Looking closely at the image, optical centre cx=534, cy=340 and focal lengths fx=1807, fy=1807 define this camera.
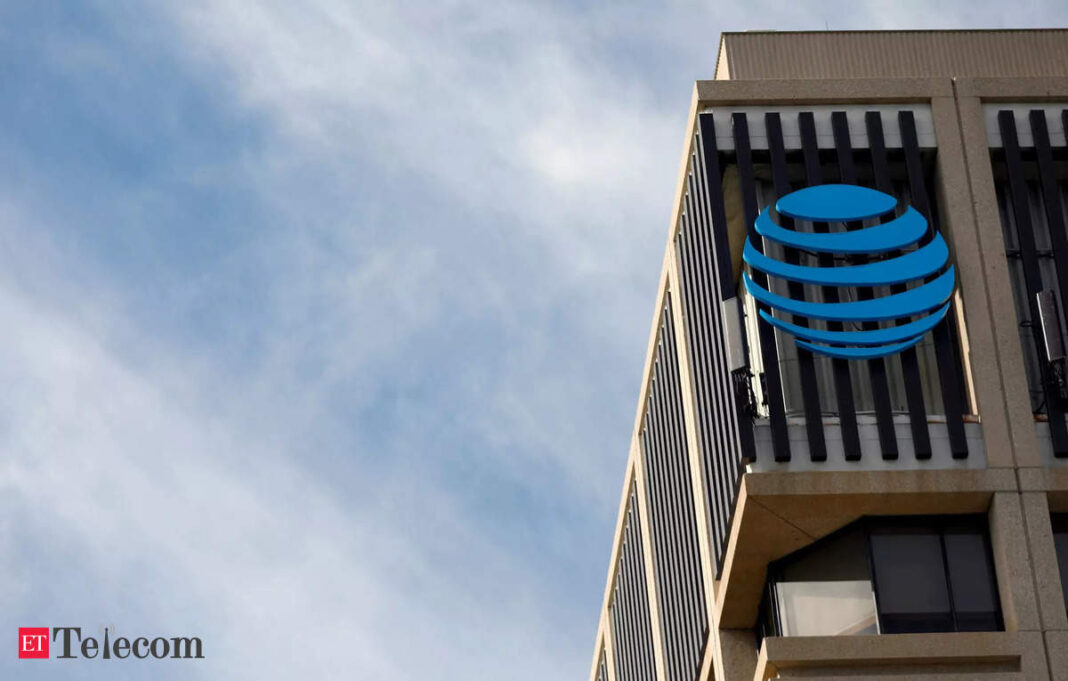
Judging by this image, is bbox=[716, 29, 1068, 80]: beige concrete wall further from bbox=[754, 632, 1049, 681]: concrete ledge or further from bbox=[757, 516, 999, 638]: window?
bbox=[754, 632, 1049, 681]: concrete ledge

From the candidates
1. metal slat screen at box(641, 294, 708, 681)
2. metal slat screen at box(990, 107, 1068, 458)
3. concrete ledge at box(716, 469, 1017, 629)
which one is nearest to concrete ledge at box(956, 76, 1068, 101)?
metal slat screen at box(990, 107, 1068, 458)

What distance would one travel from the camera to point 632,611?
233 ft

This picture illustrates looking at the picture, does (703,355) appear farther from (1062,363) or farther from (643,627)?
(643,627)

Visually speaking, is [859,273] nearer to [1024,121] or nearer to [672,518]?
[1024,121]

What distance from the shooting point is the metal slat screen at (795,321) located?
1805 inches

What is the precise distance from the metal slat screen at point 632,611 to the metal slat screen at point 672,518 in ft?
12.9

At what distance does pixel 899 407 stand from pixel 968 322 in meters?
2.96

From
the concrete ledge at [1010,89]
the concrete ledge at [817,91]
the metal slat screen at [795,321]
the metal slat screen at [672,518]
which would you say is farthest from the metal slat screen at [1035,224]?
the metal slat screen at [672,518]

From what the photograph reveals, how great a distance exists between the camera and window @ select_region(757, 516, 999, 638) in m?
44.7

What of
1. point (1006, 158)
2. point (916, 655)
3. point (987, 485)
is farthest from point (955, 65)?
point (916, 655)

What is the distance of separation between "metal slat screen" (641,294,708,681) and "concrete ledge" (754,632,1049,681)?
390 inches

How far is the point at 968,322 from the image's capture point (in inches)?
1859

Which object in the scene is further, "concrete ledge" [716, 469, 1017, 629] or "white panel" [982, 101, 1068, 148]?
"white panel" [982, 101, 1068, 148]

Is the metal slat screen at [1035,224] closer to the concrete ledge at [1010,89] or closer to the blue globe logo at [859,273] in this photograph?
the concrete ledge at [1010,89]
